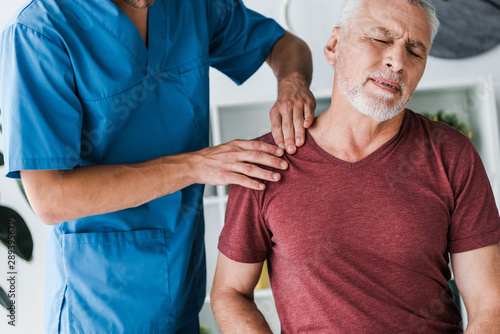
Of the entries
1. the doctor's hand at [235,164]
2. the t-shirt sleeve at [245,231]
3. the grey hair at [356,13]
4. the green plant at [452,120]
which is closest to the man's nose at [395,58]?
the grey hair at [356,13]

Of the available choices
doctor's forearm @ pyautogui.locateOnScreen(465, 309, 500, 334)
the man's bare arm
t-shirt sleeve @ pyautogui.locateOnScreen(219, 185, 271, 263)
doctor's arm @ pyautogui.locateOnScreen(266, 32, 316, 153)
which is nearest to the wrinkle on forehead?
doctor's arm @ pyautogui.locateOnScreen(266, 32, 316, 153)

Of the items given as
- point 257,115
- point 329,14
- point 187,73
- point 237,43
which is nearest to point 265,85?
point 257,115

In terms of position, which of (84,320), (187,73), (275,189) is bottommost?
(84,320)

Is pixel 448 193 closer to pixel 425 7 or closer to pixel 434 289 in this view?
pixel 434 289

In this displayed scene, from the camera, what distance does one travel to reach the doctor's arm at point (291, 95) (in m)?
1.29

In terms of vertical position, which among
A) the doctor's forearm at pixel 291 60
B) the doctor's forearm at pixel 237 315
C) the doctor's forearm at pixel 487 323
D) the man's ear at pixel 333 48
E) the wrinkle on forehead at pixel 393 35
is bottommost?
the doctor's forearm at pixel 237 315

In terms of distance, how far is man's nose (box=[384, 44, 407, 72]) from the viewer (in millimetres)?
1193

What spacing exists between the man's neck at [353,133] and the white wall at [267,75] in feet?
3.65

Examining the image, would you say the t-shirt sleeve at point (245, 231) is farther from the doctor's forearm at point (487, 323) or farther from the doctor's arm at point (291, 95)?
the doctor's forearm at point (487, 323)

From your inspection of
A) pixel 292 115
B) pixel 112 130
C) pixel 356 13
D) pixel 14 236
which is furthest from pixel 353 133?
pixel 14 236

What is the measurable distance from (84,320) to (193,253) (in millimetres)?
324

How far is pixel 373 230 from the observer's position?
3.94 ft

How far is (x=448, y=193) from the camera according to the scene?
1205mm

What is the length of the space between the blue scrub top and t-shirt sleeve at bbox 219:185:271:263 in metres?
0.11
